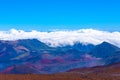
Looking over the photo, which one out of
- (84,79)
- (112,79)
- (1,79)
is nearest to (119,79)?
(112,79)

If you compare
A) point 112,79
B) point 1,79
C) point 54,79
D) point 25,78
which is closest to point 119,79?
point 112,79

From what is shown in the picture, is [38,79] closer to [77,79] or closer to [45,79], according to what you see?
[45,79]

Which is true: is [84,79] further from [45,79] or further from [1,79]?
[1,79]

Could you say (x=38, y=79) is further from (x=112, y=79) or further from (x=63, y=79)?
(x=112, y=79)

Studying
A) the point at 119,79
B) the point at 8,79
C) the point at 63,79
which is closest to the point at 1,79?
the point at 8,79

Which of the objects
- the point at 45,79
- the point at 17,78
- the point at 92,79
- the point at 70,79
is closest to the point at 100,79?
the point at 92,79

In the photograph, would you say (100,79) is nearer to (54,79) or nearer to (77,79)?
(77,79)
